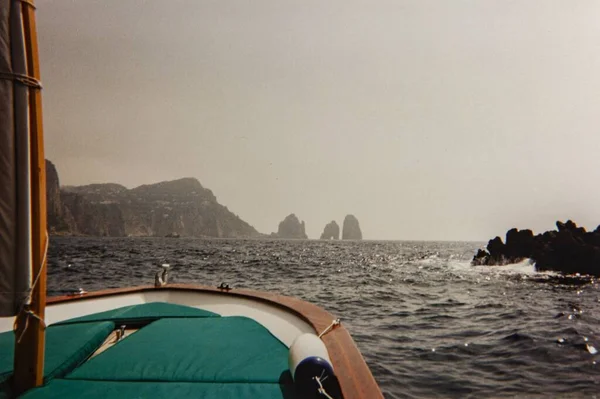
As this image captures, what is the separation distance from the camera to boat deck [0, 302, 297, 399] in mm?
2617

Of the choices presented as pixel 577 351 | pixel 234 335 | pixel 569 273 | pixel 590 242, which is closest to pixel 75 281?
pixel 234 335

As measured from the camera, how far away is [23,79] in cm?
238

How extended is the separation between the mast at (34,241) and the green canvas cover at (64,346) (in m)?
0.17

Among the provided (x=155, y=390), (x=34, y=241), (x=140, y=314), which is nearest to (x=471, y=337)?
(x=140, y=314)

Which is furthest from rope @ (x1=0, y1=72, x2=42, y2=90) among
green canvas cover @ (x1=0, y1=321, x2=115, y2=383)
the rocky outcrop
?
the rocky outcrop

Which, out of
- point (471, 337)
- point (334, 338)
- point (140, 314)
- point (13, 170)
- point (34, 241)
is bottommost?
point (471, 337)

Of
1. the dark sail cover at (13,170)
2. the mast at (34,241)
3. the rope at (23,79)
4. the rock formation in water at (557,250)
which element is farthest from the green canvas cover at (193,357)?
the rock formation in water at (557,250)

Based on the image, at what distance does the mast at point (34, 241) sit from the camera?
243cm

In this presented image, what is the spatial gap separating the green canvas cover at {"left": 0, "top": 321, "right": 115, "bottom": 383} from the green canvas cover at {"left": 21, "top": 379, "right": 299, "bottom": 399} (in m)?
0.24

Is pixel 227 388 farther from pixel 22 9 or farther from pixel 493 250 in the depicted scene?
pixel 493 250

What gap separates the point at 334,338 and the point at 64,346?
2511mm

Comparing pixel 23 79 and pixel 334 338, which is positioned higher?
→ pixel 23 79

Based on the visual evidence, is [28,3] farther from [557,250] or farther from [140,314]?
[557,250]

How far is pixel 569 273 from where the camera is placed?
33062 millimetres
